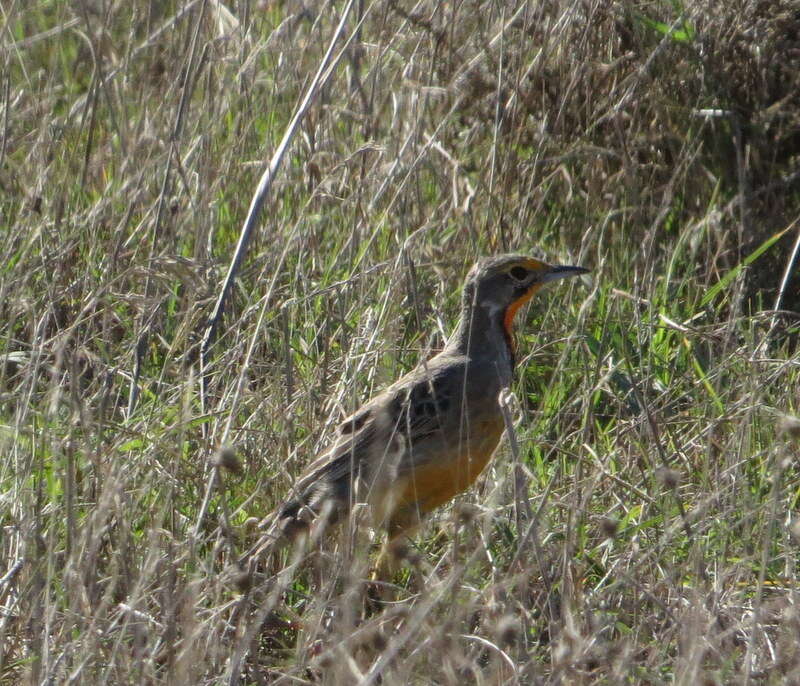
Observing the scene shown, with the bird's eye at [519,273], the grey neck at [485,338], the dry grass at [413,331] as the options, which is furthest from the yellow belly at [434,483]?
the bird's eye at [519,273]

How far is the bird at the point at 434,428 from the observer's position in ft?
16.1

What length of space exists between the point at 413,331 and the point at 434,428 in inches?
41.2

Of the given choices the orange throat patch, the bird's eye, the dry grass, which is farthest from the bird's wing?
the bird's eye

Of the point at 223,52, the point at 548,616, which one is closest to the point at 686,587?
the point at 548,616

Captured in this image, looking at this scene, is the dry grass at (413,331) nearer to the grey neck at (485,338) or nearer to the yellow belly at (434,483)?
the yellow belly at (434,483)

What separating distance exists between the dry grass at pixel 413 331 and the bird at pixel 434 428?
0.44 feet

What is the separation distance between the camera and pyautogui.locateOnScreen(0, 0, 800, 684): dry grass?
400 cm

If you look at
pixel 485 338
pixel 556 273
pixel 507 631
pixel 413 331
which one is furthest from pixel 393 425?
pixel 507 631

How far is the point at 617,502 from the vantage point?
507 cm

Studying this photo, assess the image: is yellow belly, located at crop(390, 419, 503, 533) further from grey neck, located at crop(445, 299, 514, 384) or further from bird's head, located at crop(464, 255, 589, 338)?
bird's head, located at crop(464, 255, 589, 338)

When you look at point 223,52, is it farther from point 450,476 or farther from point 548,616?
point 548,616

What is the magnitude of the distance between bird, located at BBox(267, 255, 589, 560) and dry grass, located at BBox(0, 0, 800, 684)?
13 centimetres

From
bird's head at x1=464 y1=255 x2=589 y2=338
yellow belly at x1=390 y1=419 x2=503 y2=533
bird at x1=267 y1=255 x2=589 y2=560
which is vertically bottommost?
yellow belly at x1=390 y1=419 x2=503 y2=533

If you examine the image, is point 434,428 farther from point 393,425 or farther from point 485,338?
point 485,338
